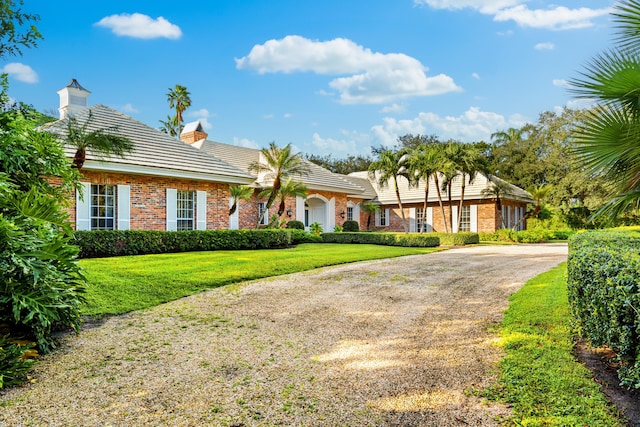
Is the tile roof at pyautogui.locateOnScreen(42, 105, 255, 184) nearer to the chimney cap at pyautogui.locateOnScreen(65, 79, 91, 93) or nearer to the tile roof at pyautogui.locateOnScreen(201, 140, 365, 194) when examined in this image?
the chimney cap at pyautogui.locateOnScreen(65, 79, 91, 93)

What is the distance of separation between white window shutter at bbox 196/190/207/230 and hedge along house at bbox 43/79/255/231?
0.13ft

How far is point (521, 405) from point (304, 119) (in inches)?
1080

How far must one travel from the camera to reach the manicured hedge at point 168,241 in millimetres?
11922

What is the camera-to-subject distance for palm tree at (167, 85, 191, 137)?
36906 millimetres

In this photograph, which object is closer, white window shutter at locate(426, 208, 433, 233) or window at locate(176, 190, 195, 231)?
window at locate(176, 190, 195, 231)

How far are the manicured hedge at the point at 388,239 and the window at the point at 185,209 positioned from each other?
7465 millimetres

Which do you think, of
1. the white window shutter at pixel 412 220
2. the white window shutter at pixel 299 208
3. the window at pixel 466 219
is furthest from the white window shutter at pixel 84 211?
the window at pixel 466 219

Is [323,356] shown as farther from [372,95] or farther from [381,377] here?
[372,95]

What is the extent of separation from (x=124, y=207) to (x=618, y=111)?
14.3 meters

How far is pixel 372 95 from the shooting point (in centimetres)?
3941

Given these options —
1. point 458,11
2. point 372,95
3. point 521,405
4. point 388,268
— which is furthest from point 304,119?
point 521,405

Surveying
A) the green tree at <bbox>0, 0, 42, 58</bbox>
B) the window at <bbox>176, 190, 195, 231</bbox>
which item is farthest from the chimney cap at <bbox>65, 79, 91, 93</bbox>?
the green tree at <bbox>0, 0, 42, 58</bbox>

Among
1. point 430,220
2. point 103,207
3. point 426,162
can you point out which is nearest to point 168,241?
point 103,207

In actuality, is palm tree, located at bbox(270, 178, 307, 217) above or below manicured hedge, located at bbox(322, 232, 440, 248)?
above
